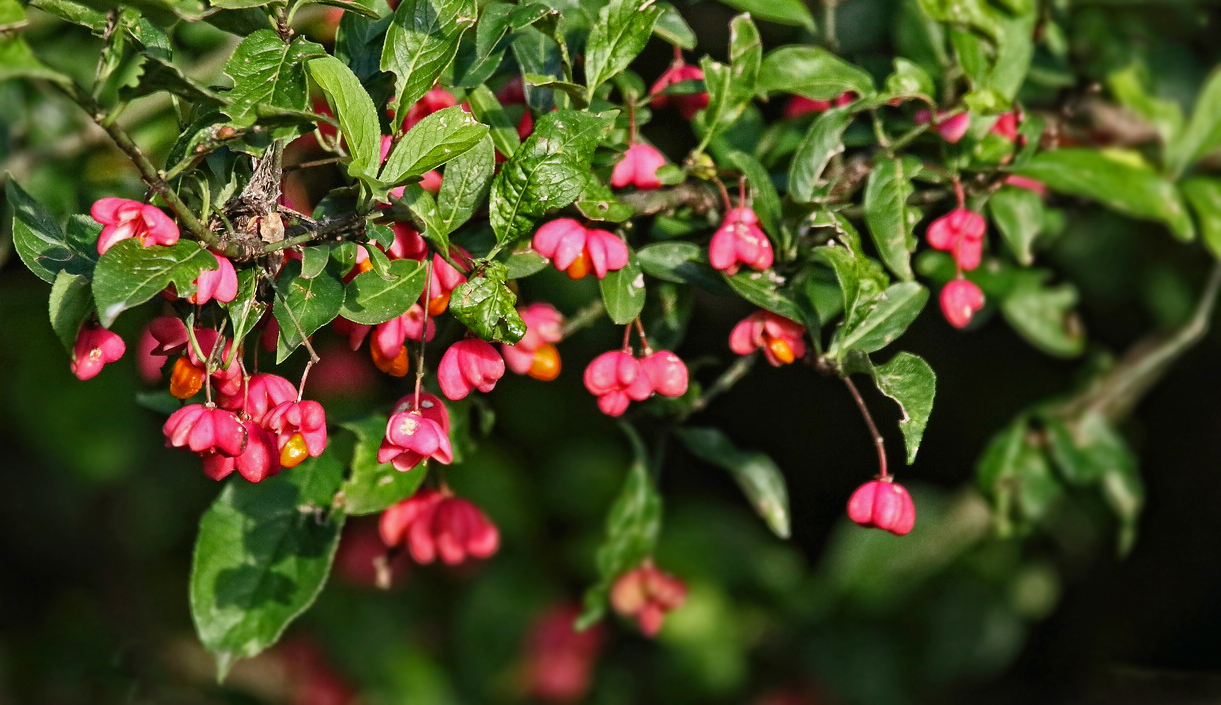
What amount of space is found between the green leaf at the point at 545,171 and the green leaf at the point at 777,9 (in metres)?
0.32

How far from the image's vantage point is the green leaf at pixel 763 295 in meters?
1.12

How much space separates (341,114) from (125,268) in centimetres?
19

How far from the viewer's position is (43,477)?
321cm

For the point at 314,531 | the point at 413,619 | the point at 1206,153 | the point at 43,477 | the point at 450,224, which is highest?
the point at 450,224

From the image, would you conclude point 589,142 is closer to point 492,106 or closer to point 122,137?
point 492,106

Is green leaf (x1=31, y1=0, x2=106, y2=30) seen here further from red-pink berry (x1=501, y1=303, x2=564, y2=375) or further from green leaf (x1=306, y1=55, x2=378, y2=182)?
red-pink berry (x1=501, y1=303, x2=564, y2=375)

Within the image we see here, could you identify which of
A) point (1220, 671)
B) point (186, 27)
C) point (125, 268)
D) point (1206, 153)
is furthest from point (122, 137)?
point (1220, 671)

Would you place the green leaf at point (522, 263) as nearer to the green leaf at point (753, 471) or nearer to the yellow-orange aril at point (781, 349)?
the yellow-orange aril at point (781, 349)

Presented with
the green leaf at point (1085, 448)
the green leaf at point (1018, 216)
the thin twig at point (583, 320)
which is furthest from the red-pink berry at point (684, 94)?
the green leaf at point (1085, 448)

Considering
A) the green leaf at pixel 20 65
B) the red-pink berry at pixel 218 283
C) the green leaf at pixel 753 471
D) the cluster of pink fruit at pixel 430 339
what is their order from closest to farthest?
the green leaf at pixel 20 65, the red-pink berry at pixel 218 283, the cluster of pink fruit at pixel 430 339, the green leaf at pixel 753 471

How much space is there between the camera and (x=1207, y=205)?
1.58 metres

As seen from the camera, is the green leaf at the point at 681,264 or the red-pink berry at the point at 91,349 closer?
the red-pink berry at the point at 91,349

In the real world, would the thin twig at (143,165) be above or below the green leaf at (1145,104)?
above

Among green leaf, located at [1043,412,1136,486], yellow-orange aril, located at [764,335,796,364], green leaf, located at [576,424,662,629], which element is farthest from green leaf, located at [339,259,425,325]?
green leaf, located at [1043,412,1136,486]
